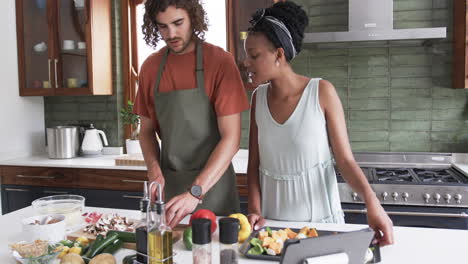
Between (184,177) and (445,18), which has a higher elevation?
(445,18)

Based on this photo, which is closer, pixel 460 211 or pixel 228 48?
pixel 460 211

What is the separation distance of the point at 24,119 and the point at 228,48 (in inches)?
72.6

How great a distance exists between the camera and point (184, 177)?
1896mm

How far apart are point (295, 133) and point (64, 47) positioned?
2.45 meters

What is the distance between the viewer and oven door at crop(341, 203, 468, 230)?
8.16 feet

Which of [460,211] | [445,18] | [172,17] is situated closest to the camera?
[172,17]

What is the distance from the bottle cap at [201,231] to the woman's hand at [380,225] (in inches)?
20.6

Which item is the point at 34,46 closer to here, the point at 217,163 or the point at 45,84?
the point at 45,84

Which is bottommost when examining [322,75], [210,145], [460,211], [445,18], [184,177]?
[460,211]

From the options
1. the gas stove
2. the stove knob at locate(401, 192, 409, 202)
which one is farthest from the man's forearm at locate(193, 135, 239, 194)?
the stove knob at locate(401, 192, 409, 202)

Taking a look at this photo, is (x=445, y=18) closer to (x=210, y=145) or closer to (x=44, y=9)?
(x=210, y=145)

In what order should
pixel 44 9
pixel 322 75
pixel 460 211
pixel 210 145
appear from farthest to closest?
pixel 44 9 < pixel 322 75 < pixel 460 211 < pixel 210 145

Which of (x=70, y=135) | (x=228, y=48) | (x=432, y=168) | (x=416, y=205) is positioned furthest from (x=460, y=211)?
(x=70, y=135)

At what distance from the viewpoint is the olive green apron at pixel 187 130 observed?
1.87m
